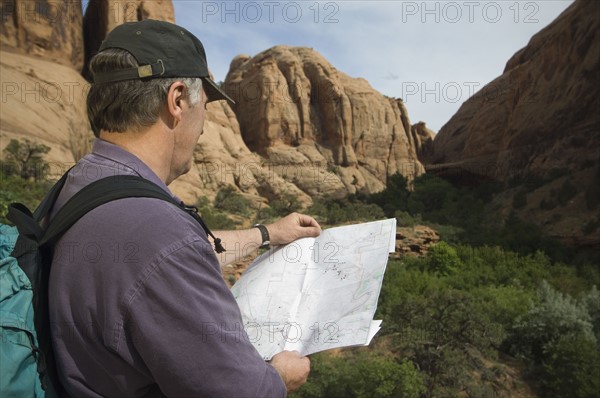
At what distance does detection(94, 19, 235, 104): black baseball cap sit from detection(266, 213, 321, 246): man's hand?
0.87 meters

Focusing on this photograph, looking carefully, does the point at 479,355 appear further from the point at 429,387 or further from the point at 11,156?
the point at 11,156

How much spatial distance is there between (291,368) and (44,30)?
88.8 feet

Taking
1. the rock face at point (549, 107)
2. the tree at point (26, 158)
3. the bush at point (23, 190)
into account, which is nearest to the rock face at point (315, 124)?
the rock face at point (549, 107)

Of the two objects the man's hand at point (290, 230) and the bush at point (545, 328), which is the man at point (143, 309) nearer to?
the man's hand at point (290, 230)

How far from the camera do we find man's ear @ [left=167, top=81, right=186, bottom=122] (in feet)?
3.96

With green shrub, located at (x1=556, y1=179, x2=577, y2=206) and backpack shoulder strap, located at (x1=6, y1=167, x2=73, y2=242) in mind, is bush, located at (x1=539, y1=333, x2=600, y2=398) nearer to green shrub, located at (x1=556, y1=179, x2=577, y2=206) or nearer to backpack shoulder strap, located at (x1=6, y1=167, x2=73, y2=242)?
backpack shoulder strap, located at (x1=6, y1=167, x2=73, y2=242)

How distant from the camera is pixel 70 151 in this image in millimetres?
20484

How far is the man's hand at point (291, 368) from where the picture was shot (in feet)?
3.91

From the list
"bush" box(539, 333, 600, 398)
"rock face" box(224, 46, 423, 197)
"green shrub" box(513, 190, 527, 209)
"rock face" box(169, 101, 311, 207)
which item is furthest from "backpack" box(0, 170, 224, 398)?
"rock face" box(224, 46, 423, 197)

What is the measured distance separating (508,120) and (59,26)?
2781 centimetres

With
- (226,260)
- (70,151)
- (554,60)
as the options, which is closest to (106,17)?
(70,151)

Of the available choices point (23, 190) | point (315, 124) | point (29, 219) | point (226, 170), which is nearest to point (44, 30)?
point (226, 170)

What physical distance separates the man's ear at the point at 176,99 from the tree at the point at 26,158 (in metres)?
17.5

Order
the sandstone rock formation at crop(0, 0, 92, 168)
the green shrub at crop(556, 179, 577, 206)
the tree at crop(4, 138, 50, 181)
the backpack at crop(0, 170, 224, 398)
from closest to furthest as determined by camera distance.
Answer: the backpack at crop(0, 170, 224, 398) → the tree at crop(4, 138, 50, 181) → the green shrub at crop(556, 179, 577, 206) → the sandstone rock formation at crop(0, 0, 92, 168)
